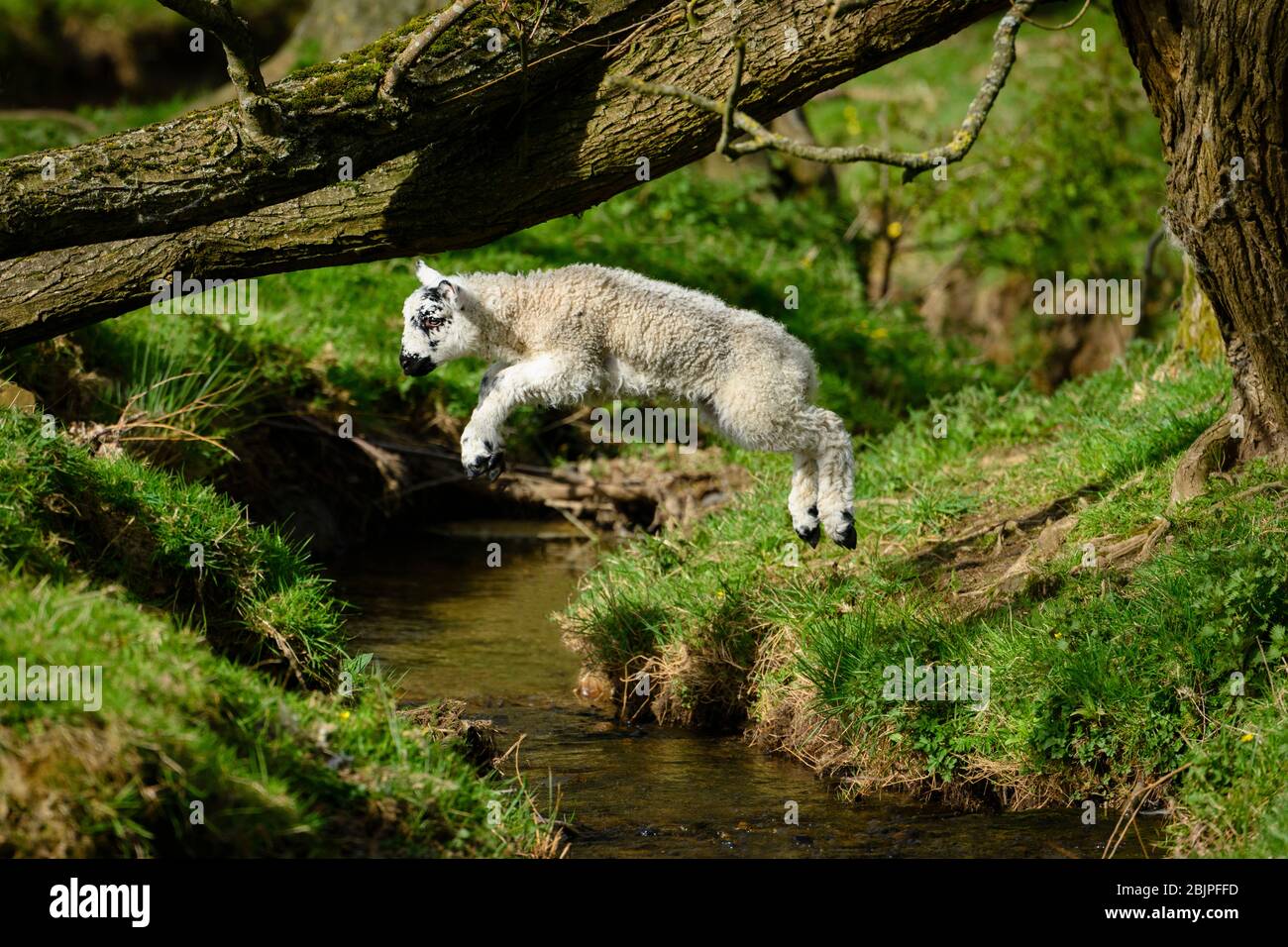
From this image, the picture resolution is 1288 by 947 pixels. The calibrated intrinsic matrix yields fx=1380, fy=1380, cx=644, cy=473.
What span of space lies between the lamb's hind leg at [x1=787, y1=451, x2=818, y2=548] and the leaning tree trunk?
2.31m

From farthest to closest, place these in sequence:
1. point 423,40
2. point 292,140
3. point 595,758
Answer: point 595,758, point 292,140, point 423,40

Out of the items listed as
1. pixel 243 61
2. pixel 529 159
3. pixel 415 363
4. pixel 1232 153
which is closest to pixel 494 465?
pixel 415 363

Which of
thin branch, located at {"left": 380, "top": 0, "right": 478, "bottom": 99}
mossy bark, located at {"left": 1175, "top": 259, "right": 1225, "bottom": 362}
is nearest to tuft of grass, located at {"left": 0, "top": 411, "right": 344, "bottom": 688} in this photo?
thin branch, located at {"left": 380, "top": 0, "right": 478, "bottom": 99}

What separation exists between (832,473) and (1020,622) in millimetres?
1281

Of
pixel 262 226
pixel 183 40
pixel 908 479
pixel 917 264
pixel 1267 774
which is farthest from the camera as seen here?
pixel 183 40

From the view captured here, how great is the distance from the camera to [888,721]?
7.07m

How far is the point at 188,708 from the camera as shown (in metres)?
4.87

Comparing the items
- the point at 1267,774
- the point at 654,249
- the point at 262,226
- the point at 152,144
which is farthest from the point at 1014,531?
the point at 654,249

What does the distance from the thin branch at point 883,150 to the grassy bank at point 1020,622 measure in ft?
8.29

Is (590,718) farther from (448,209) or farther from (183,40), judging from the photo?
(183,40)

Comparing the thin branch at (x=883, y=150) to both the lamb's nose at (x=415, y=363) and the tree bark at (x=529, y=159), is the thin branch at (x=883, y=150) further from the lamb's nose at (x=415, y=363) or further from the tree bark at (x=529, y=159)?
Answer: the lamb's nose at (x=415, y=363)

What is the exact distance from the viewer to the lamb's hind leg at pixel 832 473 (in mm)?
6977

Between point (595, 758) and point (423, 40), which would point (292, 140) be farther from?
point (595, 758)
